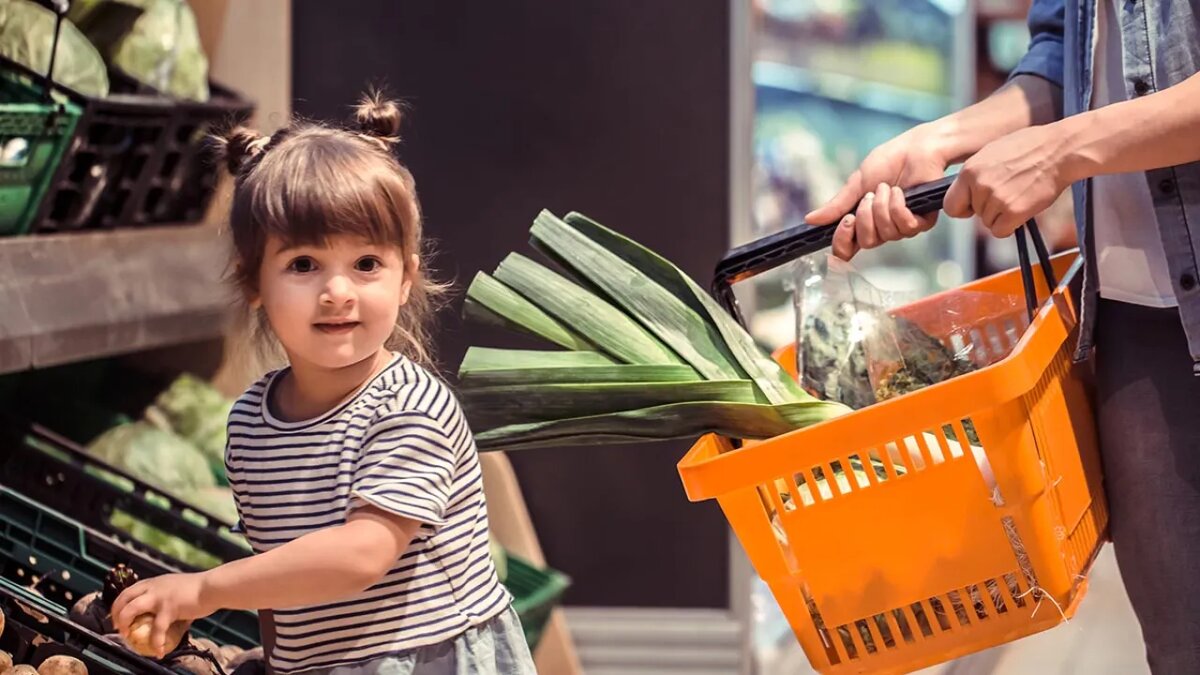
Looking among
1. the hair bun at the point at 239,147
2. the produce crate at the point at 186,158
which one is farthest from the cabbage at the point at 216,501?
the hair bun at the point at 239,147

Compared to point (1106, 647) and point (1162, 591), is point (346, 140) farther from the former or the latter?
point (1106, 647)

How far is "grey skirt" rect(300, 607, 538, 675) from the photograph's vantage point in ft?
4.85

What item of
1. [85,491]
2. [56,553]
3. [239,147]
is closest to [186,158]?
[85,491]

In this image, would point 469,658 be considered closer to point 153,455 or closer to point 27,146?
point 27,146

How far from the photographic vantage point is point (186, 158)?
2.46m

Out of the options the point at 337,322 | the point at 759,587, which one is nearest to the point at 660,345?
the point at 337,322

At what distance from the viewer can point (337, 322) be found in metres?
1.45

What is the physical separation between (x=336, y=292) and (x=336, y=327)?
4 cm

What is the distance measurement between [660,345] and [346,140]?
1.42 ft

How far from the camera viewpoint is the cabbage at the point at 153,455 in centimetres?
246

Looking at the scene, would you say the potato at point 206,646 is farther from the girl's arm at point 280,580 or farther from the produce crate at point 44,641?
the girl's arm at point 280,580

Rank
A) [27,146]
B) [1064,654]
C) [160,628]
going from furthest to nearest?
[1064,654], [27,146], [160,628]

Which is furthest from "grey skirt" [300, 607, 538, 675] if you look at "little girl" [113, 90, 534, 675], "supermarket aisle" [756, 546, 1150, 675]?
"supermarket aisle" [756, 546, 1150, 675]

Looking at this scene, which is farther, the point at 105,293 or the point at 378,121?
the point at 105,293
